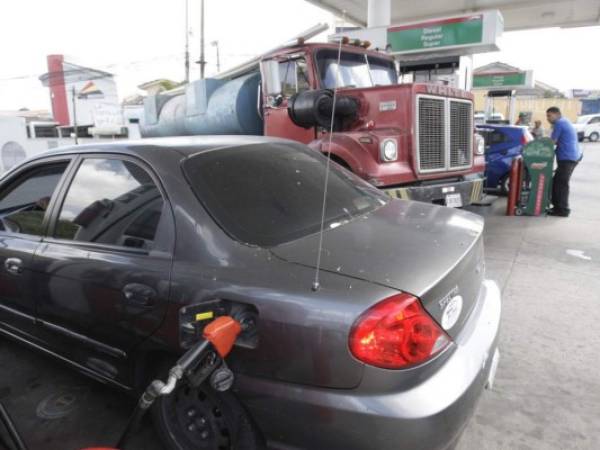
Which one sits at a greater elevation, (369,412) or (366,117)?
(366,117)

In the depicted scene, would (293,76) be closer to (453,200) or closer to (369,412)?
(453,200)

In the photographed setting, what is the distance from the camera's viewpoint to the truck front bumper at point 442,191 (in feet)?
16.0

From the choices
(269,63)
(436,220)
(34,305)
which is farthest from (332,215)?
(269,63)

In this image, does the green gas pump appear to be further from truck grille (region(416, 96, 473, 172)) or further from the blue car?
truck grille (region(416, 96, 473, 172))

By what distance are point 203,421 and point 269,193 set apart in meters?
1.13

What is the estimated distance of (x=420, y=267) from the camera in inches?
72.2

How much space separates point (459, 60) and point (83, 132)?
2845 centimetres

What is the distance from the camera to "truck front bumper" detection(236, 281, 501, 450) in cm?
159

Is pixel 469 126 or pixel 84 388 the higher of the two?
pixel 469 126

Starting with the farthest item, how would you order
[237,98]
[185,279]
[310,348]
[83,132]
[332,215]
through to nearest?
[83,132]
[237,98]
[332,215]
[185,279]
[310,348]

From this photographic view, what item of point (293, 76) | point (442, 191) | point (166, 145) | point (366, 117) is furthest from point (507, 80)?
point (166, 145)

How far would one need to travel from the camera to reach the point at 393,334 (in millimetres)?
1636

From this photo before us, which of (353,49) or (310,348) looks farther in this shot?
(353,49)

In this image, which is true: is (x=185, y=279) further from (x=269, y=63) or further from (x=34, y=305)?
(x=269, y=63)
